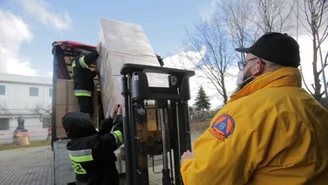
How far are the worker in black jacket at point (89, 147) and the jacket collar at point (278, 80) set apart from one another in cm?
172

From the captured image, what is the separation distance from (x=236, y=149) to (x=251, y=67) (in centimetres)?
55

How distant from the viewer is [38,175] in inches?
345

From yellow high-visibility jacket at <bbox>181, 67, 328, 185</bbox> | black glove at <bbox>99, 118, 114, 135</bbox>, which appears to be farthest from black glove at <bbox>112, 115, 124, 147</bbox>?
yellow high-visibility jacket at <bbox>181, 67, 328, 185</bbox>

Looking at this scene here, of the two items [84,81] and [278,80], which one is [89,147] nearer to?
[84,81]

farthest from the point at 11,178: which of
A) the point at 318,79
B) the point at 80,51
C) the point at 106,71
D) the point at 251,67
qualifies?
the point at 318,79

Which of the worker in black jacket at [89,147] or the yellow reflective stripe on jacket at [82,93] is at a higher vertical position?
the yellow reflective stripe on jacket at [82,93]

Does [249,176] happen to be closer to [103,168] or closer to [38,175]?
[103,168]

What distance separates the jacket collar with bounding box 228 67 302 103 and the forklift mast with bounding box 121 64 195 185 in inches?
44.5

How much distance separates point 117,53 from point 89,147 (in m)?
1.59

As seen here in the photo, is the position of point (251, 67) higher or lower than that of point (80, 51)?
lower

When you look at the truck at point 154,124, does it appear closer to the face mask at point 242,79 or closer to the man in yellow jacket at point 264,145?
the face mask at point 242,79

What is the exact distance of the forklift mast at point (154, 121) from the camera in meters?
2.35

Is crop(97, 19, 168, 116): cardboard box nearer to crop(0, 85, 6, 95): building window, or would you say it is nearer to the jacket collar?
the jacket collar

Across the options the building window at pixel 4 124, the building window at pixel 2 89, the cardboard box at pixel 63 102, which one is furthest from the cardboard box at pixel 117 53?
the building window at pixel 4 124
